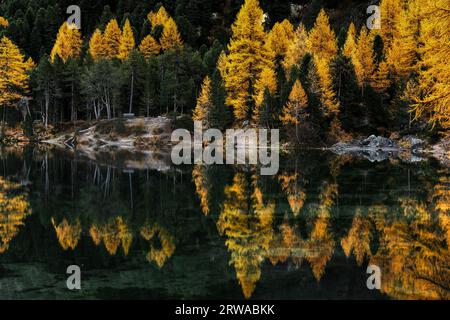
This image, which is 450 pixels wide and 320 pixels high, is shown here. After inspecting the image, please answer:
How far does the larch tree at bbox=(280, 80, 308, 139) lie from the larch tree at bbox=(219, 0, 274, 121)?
6.41 metres

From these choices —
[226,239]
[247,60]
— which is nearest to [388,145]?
[247,60]

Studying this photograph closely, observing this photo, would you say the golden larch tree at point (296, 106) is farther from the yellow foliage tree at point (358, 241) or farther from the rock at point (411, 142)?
the yellow foliage tree at point (358, 241)

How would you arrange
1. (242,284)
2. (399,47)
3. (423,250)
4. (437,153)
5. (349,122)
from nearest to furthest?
(242,284), (423,250), (437,153), (349,122), (399,47)

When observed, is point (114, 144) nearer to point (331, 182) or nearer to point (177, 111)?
point (177, 111)

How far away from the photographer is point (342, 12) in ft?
322

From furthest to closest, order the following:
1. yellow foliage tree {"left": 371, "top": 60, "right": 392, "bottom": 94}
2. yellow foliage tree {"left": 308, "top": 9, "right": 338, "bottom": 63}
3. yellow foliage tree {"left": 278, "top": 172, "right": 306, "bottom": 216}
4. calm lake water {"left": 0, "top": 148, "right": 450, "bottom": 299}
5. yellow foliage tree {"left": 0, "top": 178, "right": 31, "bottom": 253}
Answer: yellow foliage tree {"left": 308, "top": 9, "right": 338, "bottom": 63} < yellow foliage tree {"left": 371, "top": 60, "right": 392, "bottom": 94} < yellow foliage tree {"left": 278, "top": 172, "right": 306, "bottom": 216} < yellow foliage tree {"left": 0, "top": 178, "right": 31, "bottom": 253} < calm lake water {"left": 0, "top": 148, "right": 450, "bottom": 299}

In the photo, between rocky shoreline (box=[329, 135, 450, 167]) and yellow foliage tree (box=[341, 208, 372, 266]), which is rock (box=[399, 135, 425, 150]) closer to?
rocky shoreline (box=[329, 135, 450, 167])

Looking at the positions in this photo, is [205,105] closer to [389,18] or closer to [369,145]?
[369,145]

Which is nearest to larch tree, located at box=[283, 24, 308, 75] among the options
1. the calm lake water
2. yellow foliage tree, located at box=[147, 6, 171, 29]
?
yellow foliage tree, located at box=[147, 6, 171, 29]

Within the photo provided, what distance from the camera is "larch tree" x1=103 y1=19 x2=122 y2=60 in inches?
3354

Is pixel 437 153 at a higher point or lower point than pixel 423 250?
higher

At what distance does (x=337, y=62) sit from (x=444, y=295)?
178ft

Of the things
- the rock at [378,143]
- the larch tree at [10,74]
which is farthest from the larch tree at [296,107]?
the larch tree at [10,74]
